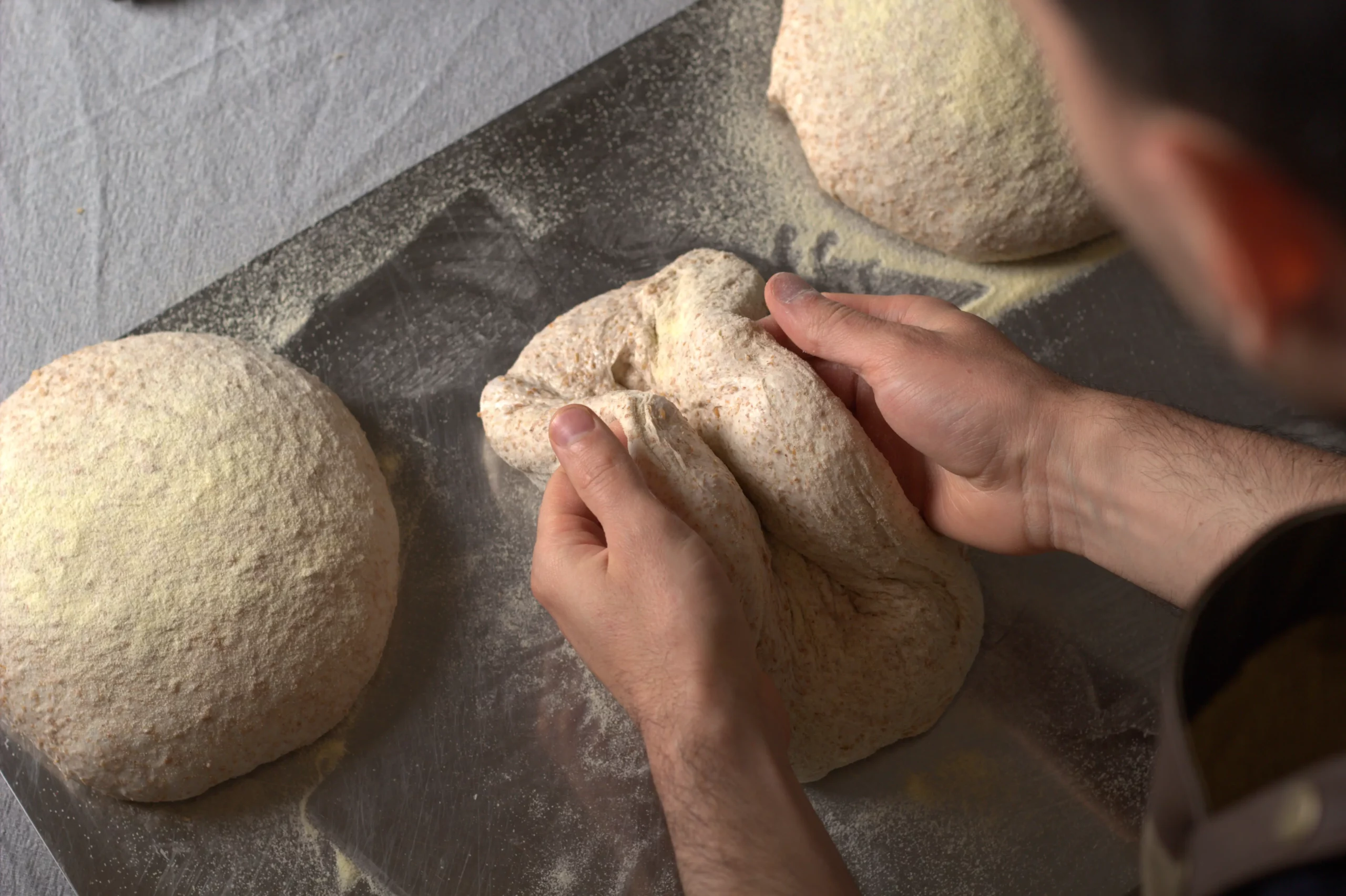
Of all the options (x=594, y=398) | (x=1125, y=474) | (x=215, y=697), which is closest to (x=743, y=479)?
(x=594, y=398)

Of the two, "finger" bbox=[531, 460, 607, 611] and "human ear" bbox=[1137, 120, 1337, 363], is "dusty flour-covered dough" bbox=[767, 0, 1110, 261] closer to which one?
"finger" bbox=[531, 460, 607, 611]

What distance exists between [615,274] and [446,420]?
392 mm

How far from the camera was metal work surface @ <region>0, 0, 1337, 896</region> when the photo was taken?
141cm

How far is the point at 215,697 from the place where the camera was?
54.3 inches

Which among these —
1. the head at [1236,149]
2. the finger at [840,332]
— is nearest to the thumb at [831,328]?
the finger at [840,332]

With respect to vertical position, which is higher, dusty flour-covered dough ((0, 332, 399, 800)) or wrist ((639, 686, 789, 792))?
wrist ((639, 686, 789, 792))

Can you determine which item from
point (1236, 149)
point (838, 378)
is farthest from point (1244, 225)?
point (838, 378)

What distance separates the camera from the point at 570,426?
1249 millimetres

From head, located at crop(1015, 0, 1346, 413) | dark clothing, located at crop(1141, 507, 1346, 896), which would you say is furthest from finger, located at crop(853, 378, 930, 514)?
head, located at crop(1015, 0, 1346, 413)

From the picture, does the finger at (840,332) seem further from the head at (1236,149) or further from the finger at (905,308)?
the head at (1236,149)

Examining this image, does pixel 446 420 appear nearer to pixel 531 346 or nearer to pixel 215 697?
pixel 531 346

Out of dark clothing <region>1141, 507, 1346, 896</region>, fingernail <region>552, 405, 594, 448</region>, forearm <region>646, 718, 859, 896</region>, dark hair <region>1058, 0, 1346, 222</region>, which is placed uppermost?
dark hair <region>1058, 0, 1346, 222</region>

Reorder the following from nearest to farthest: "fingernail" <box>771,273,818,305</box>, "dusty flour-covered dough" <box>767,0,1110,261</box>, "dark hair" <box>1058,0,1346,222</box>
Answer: "dark hair" <box>1058,0,1346,222</box> < "fingernail" <box>771,273,818,305</box> < "dusty flour-covered dough" <box>767,0,1110,261</box>

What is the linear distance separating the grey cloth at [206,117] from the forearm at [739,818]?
148cm
